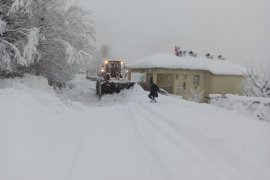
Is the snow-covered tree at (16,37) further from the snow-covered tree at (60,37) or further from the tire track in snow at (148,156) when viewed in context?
the tire track in snow at (148,156)

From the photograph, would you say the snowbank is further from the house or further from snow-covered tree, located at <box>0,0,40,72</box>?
the house

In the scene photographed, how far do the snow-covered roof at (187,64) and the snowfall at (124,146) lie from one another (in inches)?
1186

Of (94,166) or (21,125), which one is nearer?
(94,166)

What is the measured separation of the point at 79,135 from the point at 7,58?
14029 millimetres

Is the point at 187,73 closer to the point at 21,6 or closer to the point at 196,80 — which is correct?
the point at 196,80

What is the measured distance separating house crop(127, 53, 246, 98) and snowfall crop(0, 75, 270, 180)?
30552mm

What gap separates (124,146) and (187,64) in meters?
38.9

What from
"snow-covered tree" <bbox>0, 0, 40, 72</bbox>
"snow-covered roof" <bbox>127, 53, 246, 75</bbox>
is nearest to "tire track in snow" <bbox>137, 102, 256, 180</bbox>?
"snow-covered tree" <bbox>0, 0, 40, 72</bbox>

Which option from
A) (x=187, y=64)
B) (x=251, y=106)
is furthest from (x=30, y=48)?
(x=187, y=64)

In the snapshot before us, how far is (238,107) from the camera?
1975 cm

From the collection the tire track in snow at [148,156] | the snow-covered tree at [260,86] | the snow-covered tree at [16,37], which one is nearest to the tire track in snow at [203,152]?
the tire track in snow at [148,156]

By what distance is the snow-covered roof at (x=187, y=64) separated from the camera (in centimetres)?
4553

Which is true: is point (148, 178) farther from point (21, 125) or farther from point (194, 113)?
point (194, 113)

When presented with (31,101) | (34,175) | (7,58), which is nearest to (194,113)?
(31,101)
